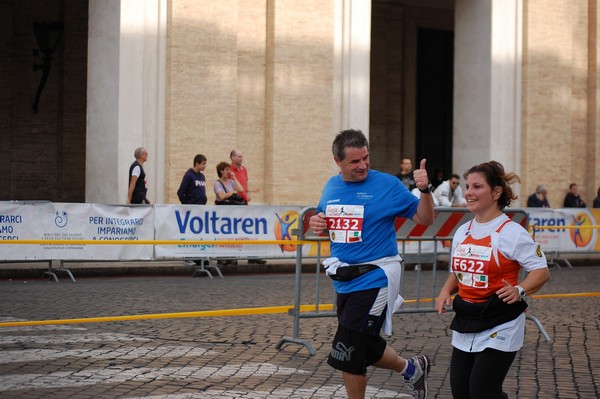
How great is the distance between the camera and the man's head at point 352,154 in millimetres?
6883

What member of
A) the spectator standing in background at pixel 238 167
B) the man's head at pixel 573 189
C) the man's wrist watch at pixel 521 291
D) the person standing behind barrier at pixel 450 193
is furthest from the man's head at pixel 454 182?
the man's wrist watch at pixel 521 291

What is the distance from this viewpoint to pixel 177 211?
59.9ft

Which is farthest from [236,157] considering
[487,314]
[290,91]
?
[487,314]

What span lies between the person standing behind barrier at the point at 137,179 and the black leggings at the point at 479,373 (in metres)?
14.0

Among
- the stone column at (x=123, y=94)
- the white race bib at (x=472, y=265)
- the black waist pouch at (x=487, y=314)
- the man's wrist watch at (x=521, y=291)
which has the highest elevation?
the stone column at (x=123, y=94)

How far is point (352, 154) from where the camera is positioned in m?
6.91

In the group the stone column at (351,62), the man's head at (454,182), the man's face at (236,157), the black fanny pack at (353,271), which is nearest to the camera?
the black fanny pack at (353,271)

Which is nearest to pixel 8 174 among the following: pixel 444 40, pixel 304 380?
pixel 444 40

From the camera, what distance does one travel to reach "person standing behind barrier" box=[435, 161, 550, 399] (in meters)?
5.71

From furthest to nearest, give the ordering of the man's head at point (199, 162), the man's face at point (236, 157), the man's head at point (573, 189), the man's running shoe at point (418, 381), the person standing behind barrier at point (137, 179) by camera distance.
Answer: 1. the man's head at point (573, 189)
2. the man's face at point (236, 157)
3. the man's head at point (199, 162)
4. the person standing behind barrier at point (137, 179)
5. the man's running shoe at point (418, 381)

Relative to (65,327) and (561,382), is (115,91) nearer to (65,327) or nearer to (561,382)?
(65,327)

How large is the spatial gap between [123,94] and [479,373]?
17.5 meters

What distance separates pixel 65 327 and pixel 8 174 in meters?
18.1

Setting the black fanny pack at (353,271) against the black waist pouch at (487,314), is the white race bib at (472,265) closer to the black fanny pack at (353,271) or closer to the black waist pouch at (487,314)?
the black waist pouch at (487,314)
